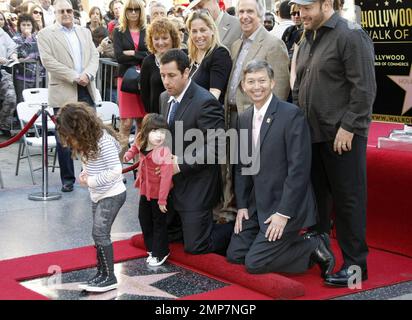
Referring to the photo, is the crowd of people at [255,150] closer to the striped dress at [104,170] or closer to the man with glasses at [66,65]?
the striped dress at [104,170]

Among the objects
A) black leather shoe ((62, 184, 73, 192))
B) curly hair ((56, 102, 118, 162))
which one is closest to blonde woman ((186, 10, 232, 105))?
curly hair ((56, 102, 118, 162))

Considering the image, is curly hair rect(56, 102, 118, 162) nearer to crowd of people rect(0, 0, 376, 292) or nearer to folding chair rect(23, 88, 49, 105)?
crowd of people rect(0, 0, 376, 292)

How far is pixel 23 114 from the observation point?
8211mm

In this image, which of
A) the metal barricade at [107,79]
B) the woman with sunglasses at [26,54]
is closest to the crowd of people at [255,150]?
the metal barricade at [107,79]

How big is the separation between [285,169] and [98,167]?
3.83 ft

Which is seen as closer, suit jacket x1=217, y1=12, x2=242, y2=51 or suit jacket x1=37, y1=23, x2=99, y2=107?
suit jacket x1=217, y1=12, x2=242, y2=51

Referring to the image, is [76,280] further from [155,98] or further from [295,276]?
[155,98]

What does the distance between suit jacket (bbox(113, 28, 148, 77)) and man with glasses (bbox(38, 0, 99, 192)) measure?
274 millimetres

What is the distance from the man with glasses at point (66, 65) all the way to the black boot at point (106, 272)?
3.09m

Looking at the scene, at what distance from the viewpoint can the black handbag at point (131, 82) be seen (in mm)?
7707

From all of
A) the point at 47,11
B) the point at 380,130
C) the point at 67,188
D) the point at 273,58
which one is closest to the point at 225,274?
the point at 273,58

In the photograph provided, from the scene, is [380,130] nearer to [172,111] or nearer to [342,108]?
[342,108]

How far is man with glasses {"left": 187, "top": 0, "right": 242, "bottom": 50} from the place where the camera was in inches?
258

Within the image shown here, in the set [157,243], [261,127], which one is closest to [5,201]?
[157,243]
